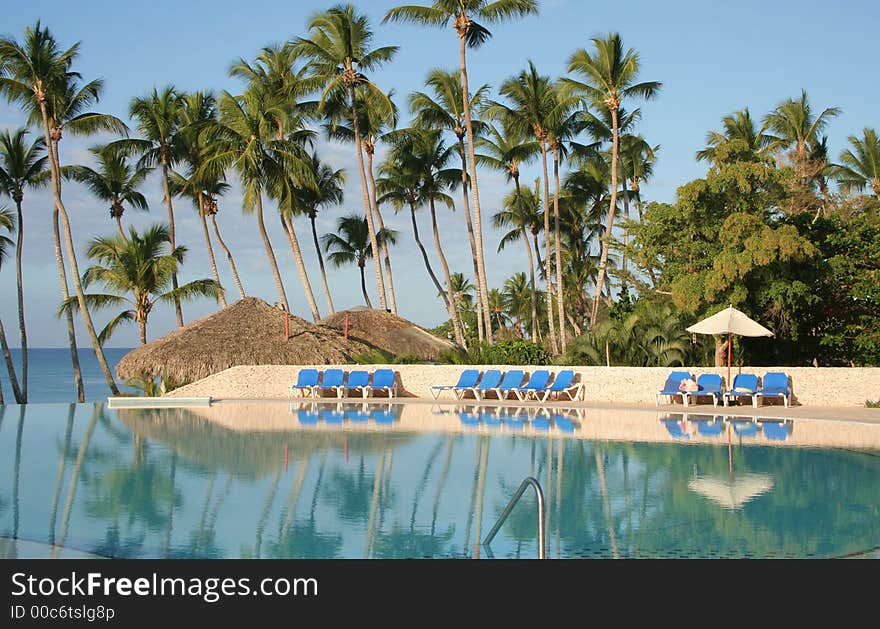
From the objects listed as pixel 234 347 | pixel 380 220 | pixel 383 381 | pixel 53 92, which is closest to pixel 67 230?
pixel 53 92

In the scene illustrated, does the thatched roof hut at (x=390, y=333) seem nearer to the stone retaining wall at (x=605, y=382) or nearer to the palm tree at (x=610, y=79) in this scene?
the stone retaining wall at (x=605, y=382)

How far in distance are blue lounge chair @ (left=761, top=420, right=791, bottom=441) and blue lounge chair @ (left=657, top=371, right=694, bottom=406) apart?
8.69 feet

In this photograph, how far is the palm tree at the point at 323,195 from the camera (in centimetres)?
3561

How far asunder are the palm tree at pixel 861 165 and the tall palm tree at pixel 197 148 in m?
22.6

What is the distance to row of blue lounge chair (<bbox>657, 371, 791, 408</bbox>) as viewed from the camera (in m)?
17.9

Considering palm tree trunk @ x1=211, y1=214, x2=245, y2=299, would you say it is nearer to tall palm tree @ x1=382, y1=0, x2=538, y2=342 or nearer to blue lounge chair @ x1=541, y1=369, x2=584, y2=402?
tall palm tree @ x1=382, y1=0, x2=538, y2=342

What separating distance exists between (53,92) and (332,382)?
12.0 metres

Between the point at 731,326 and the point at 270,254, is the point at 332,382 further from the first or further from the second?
the point at 270,254

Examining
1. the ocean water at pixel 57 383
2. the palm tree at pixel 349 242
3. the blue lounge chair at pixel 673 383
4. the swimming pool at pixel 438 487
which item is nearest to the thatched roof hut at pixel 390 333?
the blue lounge chair at pixel 673 383

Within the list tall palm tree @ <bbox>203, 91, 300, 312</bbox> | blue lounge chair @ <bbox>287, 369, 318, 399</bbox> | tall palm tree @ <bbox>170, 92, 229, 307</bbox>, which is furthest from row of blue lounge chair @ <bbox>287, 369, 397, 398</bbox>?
tall palm tree @ <bbox>170, 92, 229, 307</bbox>

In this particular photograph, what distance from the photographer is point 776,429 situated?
14.6 meters
